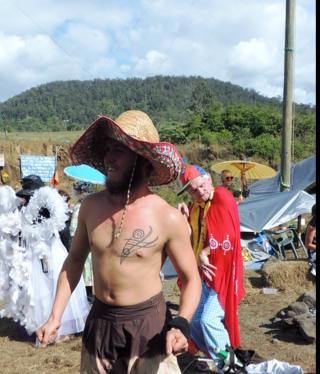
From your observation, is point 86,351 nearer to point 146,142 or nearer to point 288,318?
point 146,142

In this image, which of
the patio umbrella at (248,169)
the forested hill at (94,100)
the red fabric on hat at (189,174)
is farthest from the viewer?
the forested hill at (94,100)

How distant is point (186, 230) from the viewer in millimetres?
2324

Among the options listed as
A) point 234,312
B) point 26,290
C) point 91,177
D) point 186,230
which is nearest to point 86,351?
point 186,230

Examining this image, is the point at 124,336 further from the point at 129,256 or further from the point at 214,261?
the point at 214,261

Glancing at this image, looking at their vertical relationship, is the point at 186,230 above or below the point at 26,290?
above

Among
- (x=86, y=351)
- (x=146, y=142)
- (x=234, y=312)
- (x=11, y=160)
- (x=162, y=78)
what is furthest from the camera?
(x=162, y=78)

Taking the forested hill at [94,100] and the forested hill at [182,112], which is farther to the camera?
the forested hill at [94,100]

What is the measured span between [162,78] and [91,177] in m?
96.5

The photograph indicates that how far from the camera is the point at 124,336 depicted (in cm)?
225

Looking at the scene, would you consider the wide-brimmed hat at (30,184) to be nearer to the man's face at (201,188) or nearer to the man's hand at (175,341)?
the man's face at (201,188)

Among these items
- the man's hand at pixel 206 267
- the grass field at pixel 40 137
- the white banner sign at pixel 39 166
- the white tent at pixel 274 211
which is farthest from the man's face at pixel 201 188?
Result: the grass field at pixel 40 137

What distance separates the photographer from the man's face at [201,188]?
4.21 m

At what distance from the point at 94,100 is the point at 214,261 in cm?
7564

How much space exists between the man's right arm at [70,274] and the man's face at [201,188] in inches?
72.0
